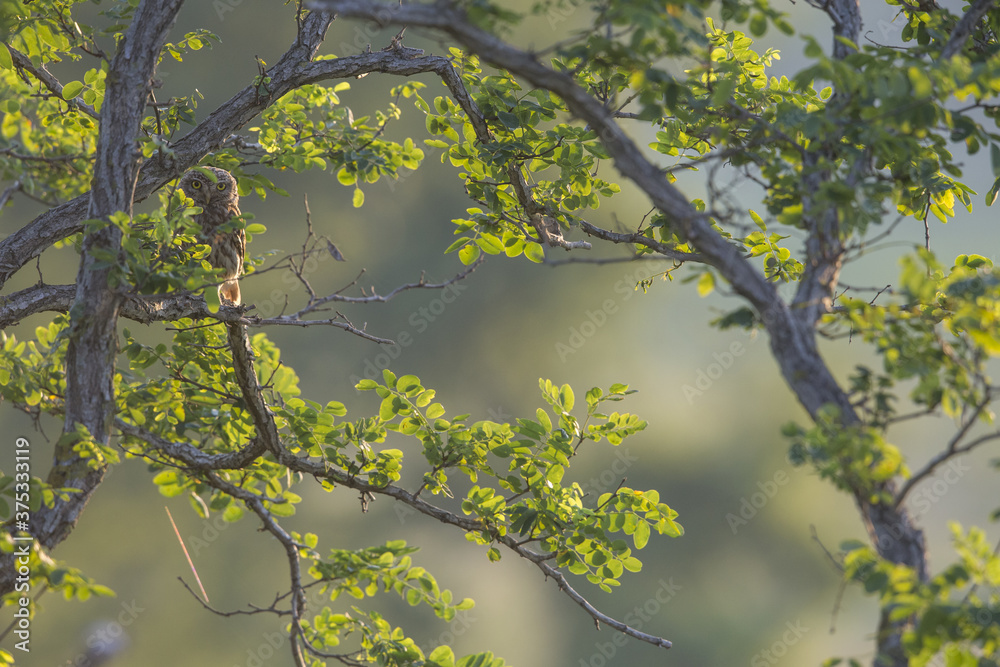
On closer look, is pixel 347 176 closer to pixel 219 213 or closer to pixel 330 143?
pixel 330 143

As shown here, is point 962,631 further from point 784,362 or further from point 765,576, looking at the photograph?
point 765,576

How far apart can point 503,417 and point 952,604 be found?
5.01m

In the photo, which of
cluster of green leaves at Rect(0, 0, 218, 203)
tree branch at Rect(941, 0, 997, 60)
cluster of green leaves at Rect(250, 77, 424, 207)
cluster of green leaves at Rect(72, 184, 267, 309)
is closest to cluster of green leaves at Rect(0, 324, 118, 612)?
cluster of green leaves at Rect(72, 184, 267, 309)

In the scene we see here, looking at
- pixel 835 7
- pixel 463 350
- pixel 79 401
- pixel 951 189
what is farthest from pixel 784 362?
pixel 463 350

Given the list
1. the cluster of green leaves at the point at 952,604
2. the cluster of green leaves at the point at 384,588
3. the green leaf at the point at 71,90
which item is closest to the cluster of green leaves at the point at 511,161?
the cluster of green leaves at the point at 384,588

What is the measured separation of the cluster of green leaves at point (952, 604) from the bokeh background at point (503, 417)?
187 inches

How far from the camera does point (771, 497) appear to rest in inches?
255

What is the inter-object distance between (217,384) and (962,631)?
2.14m

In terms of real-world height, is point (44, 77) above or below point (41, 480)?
above

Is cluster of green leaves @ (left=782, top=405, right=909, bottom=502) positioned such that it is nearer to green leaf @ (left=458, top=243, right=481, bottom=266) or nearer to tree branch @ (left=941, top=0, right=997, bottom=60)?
tree branch @ (left=941, top=0, right=997, bottom=60)

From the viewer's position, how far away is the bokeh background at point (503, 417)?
19.2ft

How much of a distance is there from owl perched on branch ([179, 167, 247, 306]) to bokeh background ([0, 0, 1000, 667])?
2.97 meters

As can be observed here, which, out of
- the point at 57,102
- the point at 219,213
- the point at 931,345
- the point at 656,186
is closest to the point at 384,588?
the point at 656,186

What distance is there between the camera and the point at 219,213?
3.05 m
